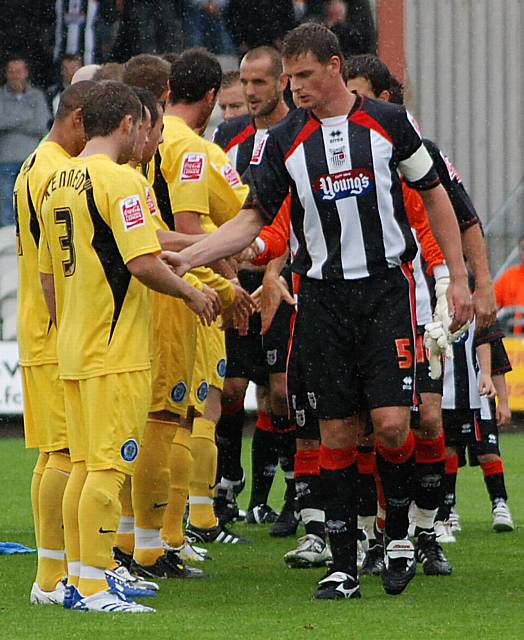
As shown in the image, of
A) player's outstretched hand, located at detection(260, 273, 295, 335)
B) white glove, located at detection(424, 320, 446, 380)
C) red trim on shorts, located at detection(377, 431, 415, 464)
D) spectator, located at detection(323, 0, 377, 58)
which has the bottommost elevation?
red trim on shorts, located at detection(377, 431, 415, 464)

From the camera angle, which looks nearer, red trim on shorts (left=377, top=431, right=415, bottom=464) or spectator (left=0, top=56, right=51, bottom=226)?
red trim on shorts (left=377, top=431, right=415, bottom=464)

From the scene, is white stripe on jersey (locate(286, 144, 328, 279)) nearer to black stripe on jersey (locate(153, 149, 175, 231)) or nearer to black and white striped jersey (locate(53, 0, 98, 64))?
black stripe on jersey (locate(153, 149, 175, 231))

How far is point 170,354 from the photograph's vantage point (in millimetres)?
6598

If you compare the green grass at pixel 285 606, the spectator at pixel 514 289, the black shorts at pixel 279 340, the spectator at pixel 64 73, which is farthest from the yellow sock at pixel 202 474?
the spectator at pixel 64 73

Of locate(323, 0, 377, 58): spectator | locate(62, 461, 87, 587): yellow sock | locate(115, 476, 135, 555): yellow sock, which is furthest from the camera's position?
locate(323, 0, 377, 58): spectator

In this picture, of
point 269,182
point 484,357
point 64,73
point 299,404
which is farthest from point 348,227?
point 64,73

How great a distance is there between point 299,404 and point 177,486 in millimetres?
976

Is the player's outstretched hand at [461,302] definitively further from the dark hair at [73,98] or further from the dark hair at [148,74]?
the dark hair at [148,74]

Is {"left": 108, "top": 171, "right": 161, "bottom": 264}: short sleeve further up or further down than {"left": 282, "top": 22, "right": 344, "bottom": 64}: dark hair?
further down

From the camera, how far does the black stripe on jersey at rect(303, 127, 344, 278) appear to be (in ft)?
19.5

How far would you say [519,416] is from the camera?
50.4 feet

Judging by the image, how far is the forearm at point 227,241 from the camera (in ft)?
19.9

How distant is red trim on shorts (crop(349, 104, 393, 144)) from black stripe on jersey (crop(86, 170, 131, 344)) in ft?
3.52

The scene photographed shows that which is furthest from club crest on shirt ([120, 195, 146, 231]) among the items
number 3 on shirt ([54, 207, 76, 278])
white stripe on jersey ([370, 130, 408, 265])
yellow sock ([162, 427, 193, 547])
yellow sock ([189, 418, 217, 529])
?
yellow sock ([189, 418, 217, 529])
